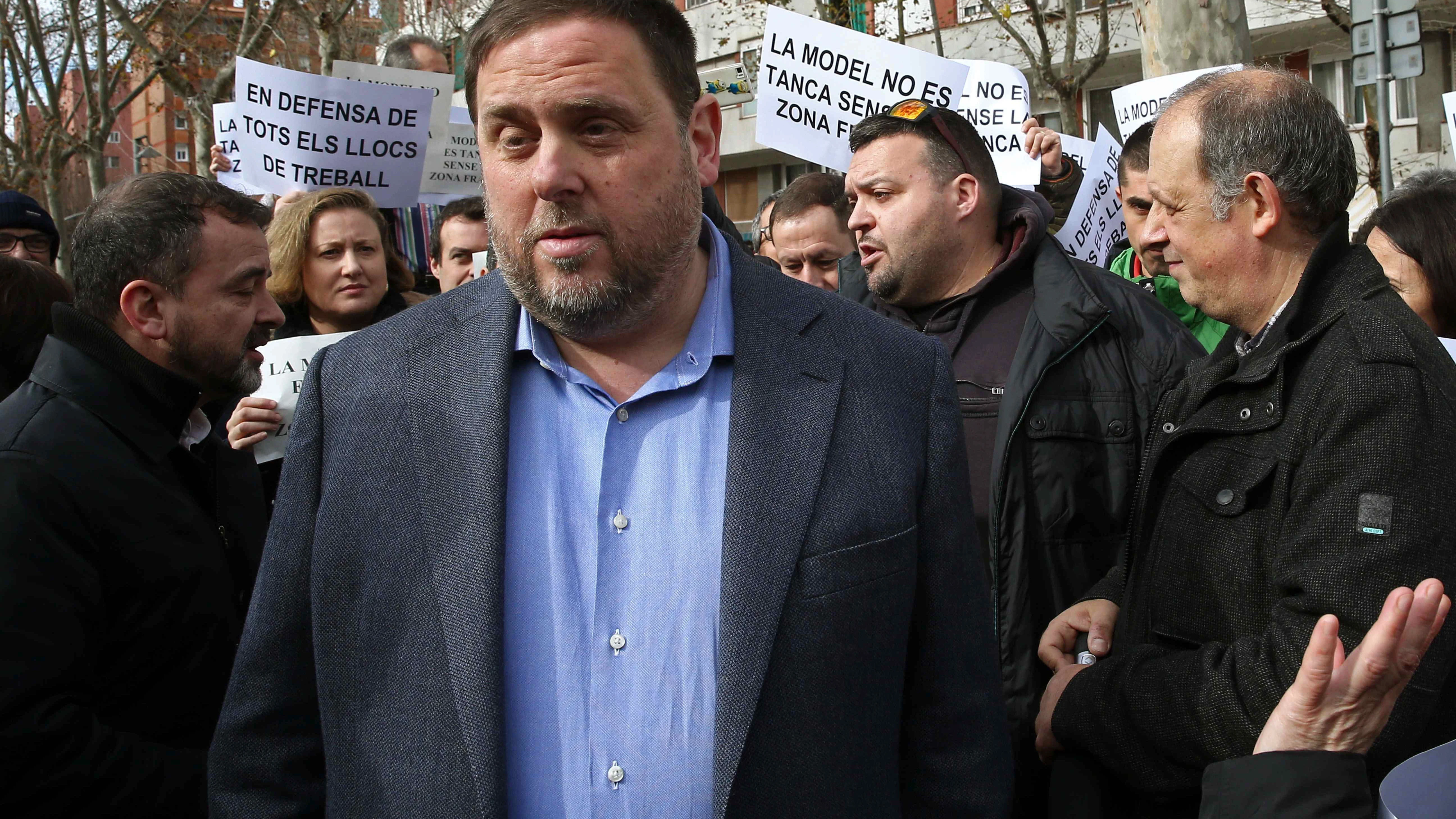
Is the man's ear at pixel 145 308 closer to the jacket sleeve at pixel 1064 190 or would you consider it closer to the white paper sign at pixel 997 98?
the white paper sign at pixel 997 98

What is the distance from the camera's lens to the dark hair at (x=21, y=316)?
11.2 ft

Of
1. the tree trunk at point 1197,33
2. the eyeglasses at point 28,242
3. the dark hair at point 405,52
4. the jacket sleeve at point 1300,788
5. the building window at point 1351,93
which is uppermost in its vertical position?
the building window at point 1351,93

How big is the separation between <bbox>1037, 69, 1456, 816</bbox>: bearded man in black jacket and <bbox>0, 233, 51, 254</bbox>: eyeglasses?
520cm

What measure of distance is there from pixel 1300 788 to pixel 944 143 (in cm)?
239

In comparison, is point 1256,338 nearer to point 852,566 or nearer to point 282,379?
point 852,566

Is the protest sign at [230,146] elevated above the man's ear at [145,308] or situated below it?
above

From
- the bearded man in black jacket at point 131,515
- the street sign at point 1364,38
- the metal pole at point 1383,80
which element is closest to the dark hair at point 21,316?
the bearded man in black jacket at point 131,515

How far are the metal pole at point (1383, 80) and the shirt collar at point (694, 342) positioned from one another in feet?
29.8

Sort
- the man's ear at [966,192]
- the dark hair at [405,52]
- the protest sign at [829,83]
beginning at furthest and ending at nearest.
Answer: the dark hair at [405,52] → the protest sign at [829,83] → the man's ear at [966,192]

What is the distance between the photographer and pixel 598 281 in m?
1.79

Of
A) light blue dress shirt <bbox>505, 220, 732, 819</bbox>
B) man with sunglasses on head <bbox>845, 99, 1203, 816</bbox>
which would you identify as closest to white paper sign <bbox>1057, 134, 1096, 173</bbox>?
man with sunglasses on head <bbox>845, 99, 1203, 816</bbox>

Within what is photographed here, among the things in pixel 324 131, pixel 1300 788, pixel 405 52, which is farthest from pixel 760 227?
pixel 1300 788

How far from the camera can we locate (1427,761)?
1371 mm

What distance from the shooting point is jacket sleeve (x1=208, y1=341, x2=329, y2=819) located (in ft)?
5.69
